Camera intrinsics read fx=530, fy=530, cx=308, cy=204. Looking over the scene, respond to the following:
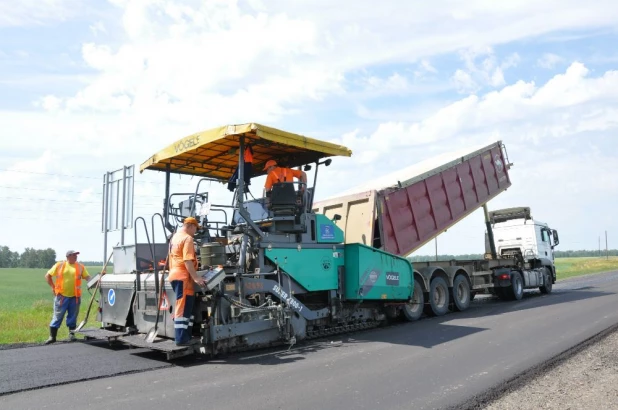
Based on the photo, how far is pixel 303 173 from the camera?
26.8 feet

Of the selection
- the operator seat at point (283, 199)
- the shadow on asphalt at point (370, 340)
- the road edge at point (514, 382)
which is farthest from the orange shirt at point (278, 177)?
the road edge at point (514, 382)

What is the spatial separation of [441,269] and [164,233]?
612 cm

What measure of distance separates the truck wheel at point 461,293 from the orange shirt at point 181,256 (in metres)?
7.07

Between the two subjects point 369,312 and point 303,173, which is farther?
point 369,312

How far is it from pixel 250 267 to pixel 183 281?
1148 mm

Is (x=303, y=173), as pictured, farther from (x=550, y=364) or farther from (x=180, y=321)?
(x=550, y=364)

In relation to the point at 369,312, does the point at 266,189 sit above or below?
above

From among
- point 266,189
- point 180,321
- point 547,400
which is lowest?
point 547,400

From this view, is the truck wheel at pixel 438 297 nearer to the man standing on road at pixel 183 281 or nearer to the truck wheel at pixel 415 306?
the truck wheel at pixel 415 306

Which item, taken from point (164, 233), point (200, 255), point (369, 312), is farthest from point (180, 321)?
point (369, 312)

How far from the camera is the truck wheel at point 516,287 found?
46.3 ft

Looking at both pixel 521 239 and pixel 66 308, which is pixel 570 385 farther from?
pixel 521 239

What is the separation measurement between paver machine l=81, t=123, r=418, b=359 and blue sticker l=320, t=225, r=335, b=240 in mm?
17

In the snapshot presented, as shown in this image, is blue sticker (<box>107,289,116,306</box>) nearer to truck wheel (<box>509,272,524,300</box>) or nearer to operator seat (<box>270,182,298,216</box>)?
operator seat (<box>270,182,298,216</box>)
